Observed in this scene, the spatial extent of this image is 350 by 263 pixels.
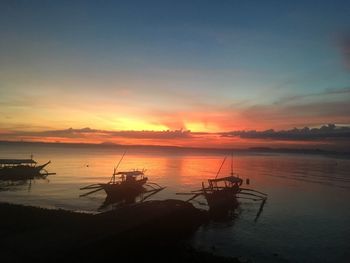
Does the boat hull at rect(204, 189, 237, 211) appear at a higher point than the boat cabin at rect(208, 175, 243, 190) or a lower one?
lower

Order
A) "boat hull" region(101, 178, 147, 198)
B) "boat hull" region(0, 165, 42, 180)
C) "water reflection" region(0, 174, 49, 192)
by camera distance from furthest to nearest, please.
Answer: "boat hull" region(0, 165, 42, 180) < "water reflection" region(0, 174, 49, 192) < "boat hull" region(101, 178, 147, 198)

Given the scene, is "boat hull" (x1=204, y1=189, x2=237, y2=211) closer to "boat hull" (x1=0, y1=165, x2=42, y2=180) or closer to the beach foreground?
the beach foreground

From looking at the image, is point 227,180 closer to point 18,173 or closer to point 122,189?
point 122,189

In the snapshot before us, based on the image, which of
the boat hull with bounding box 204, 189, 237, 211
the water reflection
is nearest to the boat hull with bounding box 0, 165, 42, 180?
the water reflection

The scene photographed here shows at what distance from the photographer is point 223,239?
30.2 metres

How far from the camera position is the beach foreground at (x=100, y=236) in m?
18.4

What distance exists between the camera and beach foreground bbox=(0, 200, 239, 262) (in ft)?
60.4

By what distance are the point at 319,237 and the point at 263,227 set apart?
5537mm

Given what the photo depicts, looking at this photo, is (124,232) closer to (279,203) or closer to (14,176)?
(279,203)

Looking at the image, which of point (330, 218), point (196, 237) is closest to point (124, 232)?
point (196, 237)

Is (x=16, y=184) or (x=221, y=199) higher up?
(x=221, y=199)

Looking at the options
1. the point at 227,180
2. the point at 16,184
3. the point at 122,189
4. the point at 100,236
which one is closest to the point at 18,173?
the point at 16,184

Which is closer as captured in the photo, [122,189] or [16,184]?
[122,189]

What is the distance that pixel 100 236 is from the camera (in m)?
20.8
